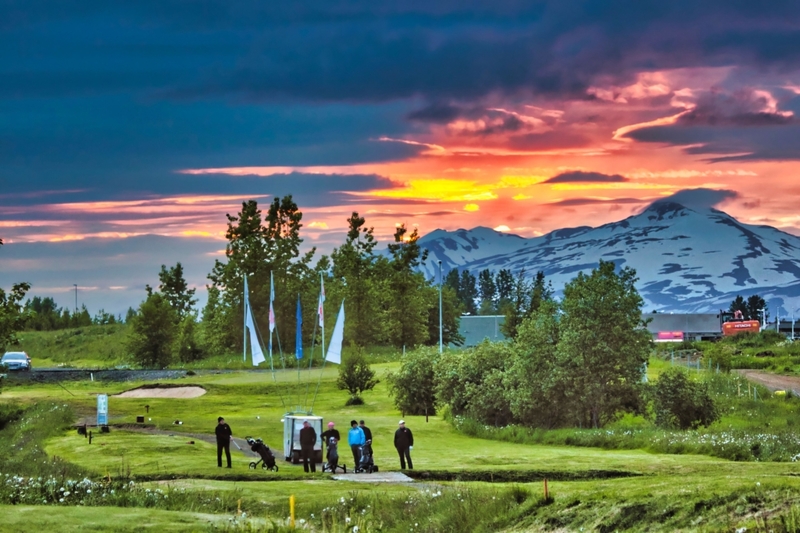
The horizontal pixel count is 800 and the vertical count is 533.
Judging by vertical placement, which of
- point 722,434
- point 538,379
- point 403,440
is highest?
point 538,379

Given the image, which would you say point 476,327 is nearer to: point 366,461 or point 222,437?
point 366,461

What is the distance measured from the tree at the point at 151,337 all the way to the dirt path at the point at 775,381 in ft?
199

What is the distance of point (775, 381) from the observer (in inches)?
3369

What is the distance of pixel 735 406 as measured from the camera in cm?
6341

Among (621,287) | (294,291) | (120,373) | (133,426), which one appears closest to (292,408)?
(133,426)

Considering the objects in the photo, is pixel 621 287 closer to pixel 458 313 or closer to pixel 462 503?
pixel 462 503

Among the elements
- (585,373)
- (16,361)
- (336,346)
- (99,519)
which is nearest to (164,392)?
(16,361)

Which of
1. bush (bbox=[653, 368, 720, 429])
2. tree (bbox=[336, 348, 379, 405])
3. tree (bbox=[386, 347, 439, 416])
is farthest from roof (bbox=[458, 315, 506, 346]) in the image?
bush (bbox=[653, 368, 720, 429])

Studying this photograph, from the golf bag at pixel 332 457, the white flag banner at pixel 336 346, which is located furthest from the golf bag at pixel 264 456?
the white flag banner at pixel 336 346

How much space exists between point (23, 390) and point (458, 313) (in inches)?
3564

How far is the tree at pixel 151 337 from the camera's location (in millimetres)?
118812

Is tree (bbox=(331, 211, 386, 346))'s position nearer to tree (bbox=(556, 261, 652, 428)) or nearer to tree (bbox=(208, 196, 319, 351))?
tree (bbox=(208, 196, 319, 351))

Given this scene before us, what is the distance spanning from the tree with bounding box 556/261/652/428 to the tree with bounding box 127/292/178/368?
69344 mm

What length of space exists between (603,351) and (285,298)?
72.9 meters
